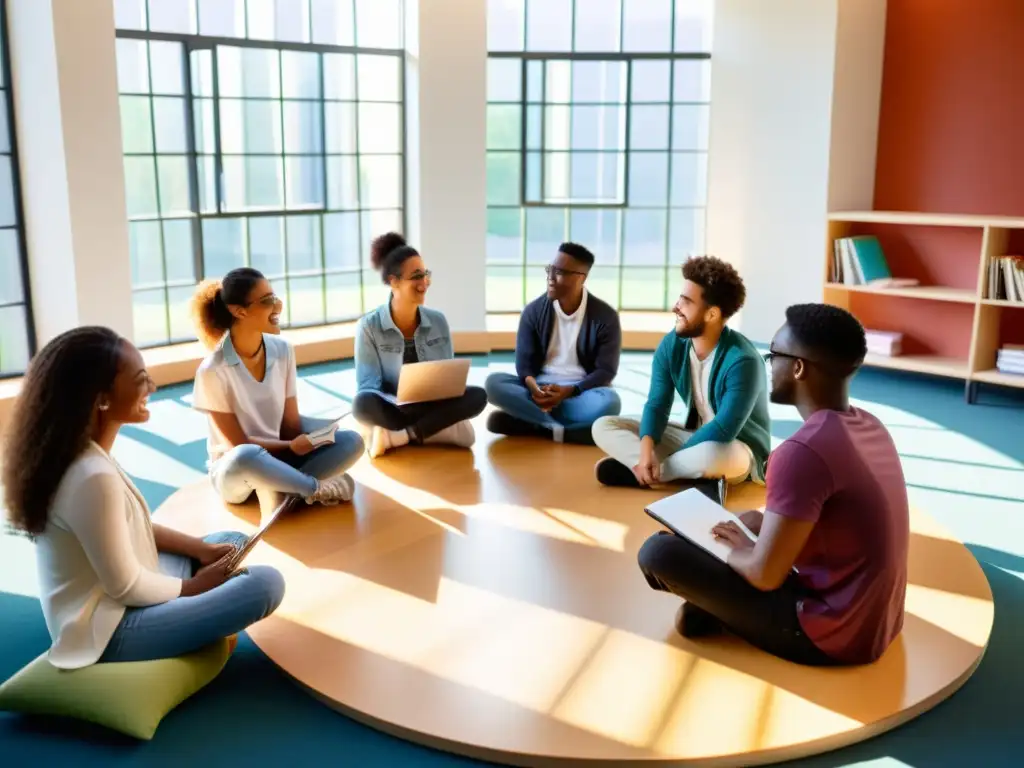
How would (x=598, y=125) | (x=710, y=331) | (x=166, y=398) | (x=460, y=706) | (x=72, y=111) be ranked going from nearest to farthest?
1. (x=460, y=706)
2. (x=710, y=331)
3. (x=72, y=111)
4. (x=166, y=398)
5. (x=598, y=125)

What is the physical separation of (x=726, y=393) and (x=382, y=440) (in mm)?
1680

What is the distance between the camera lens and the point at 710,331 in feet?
14.1

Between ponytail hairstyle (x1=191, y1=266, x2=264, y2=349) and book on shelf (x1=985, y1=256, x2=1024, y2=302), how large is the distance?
Answer: 167 inches

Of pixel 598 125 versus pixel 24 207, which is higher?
pixel 598 125

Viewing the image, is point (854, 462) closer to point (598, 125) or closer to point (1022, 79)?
point (1022, 79)

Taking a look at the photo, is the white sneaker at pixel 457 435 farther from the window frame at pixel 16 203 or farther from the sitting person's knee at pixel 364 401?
the window frame at pixel 16 203

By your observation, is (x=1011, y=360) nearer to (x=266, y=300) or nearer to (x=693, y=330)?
(x=693, y=330)

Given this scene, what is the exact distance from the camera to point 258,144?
732 cm

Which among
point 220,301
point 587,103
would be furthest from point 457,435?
point 587,103

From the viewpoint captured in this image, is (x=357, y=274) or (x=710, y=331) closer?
(x=710, y=331)

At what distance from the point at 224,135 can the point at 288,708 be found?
5.17 m

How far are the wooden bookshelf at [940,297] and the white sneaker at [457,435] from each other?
298cm

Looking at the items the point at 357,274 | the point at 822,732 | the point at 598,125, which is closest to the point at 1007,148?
the point at 598,125

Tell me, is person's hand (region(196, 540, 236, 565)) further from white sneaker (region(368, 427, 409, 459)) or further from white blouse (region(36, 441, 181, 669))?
white sneaker (region(368, 427, 409, 459))
